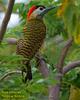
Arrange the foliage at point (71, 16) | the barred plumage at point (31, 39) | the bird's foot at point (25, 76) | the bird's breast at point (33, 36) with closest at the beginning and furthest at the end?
the foliage at point (71, 16), the bird's foot at point (25, 76), the barred plumage at point (31, 39), the bird's breast at point (33, 36)

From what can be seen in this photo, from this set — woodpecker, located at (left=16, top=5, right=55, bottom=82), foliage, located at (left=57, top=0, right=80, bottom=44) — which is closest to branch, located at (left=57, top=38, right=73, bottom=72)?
woodpecker, located at (left=16, top=5, right=55, bottom=82)

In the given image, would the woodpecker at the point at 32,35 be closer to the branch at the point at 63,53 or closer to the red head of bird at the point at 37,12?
the red head of bird at the point at 37,12

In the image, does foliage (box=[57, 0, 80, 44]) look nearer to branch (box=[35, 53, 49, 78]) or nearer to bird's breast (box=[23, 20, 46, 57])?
branch (box=[35, 53, 49, 78])

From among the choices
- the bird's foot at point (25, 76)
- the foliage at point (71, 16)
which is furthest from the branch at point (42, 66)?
the foliage at point (71, 16)

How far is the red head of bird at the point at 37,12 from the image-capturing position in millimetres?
2282

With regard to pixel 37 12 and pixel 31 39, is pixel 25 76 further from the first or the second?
pixel 37 12

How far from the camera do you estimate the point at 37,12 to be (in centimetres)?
264

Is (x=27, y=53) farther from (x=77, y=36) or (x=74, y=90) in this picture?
(x=77, y=36)

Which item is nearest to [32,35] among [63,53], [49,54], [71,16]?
[49,54]

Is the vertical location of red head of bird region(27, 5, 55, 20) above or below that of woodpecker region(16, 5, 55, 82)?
above

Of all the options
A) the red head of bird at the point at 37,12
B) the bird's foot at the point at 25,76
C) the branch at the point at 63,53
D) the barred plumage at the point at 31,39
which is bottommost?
the bird's foot at the point at 25,76

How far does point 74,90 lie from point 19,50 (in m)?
0.59

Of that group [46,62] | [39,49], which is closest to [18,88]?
[46,62]

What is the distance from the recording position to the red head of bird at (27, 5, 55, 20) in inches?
89.8
